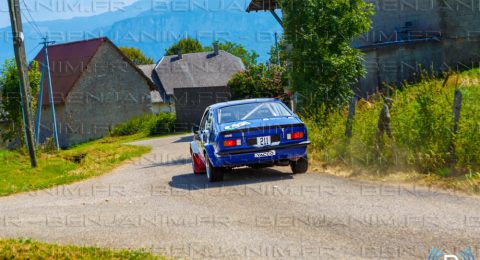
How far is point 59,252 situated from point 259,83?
29947mm

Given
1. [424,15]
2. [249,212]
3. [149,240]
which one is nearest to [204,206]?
[249,212]

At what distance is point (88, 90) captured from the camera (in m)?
50.2

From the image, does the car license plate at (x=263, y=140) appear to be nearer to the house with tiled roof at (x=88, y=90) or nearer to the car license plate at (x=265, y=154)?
the car license plate at (x=265, y=154)

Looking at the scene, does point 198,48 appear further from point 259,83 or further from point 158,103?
point 259,83

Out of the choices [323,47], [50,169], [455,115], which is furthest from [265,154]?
[50,169]

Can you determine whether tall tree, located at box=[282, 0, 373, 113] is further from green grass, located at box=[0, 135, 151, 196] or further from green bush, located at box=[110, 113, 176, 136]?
green bush, located at box=[110, 113, 176, 136]

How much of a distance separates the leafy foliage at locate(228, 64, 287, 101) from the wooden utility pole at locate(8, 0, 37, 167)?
16.7 metres

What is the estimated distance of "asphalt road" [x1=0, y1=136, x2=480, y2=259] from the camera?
6.65m

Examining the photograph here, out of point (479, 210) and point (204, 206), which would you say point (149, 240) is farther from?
point (479, 210)

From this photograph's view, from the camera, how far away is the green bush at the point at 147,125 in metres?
46.0

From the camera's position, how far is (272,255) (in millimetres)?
6465

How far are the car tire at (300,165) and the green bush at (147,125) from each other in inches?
1311

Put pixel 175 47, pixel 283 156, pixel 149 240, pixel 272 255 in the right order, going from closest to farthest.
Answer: pixel 272 255 < pixel 149 240 < pixel 283 156 < pixel 175 47

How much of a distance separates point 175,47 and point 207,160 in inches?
3540
